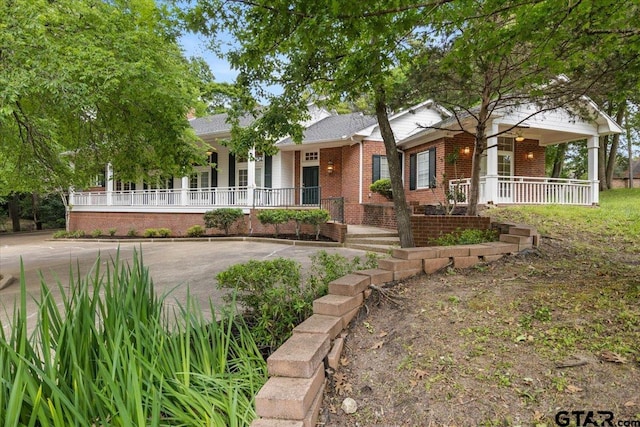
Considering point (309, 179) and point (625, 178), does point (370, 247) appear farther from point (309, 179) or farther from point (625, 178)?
point (625, 178)

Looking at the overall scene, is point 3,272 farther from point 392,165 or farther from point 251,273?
point 392,165

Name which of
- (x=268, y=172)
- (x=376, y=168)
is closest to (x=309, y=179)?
(x=268, y=172)

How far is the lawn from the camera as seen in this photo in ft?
6.14

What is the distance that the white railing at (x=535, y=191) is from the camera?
11219 mm

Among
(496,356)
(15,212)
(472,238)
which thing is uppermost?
(15,212)

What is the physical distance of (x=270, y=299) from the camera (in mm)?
2949

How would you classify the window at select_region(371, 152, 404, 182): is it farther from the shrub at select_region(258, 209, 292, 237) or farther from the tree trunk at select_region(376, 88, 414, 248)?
the tree trunk at select_region(376, 88, 414, 248)

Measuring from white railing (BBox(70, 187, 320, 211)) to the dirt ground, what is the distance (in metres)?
10.0

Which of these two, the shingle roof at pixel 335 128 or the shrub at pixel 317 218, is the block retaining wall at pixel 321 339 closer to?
the shrub at pixel 317 218

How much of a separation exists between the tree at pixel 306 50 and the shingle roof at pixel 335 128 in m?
7.78

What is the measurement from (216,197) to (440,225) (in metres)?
10.7

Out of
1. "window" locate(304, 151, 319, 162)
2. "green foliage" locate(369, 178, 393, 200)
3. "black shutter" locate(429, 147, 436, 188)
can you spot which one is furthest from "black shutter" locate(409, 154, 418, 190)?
"window" locate(304, 151, 319, 162)

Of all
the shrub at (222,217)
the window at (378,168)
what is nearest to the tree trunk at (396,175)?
the shrub at (222,217)

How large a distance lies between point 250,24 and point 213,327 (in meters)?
3.43
